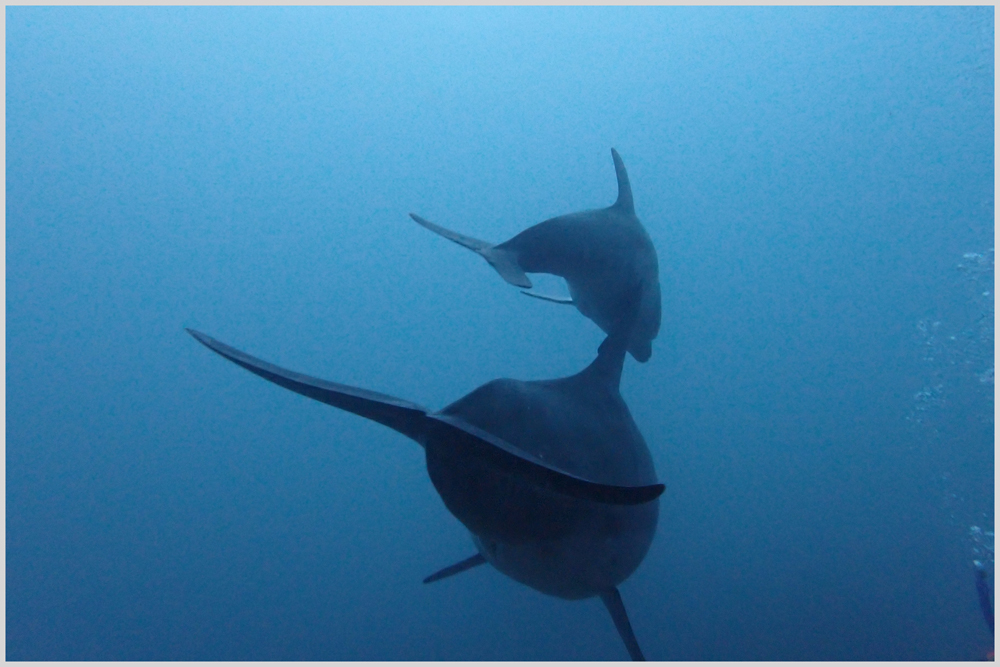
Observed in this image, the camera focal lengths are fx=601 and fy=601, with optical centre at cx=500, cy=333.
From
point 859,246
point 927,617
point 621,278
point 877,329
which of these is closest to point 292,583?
point 621,278

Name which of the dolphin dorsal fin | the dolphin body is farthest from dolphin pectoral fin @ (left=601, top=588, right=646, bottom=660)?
the dolphin dorsal fin

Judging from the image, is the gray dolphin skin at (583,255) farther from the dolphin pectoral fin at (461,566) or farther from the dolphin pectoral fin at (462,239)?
the dolphin pectoral fin at (461,566)

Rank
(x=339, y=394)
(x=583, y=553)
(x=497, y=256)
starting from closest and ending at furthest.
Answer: (x=339, y=394) < (x=583, y=553) < (x=497, y=256)

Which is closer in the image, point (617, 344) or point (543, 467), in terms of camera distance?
point (543, 467)

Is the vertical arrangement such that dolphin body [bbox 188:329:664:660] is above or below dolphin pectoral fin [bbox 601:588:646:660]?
above

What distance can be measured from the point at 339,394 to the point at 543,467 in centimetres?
60

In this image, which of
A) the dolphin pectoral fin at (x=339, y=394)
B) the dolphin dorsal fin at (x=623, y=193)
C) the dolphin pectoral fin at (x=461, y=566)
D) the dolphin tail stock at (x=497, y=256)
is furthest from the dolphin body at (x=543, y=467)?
the dolphin dorsal fin at (x=623, y=193)

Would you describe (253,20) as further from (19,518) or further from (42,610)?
(42,610)

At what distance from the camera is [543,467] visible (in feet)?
5.16

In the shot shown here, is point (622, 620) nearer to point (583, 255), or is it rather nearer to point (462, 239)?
point (583, 255)

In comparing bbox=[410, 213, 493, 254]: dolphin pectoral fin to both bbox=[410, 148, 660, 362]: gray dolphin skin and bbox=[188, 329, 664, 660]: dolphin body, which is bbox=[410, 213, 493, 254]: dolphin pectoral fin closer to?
bbox=[410, 148, 660, 362]: gray dolphin skin

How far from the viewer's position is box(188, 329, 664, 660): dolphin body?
5.45 ft

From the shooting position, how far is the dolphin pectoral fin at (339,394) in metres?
1.62

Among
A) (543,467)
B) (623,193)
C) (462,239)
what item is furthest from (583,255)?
(543,467)
